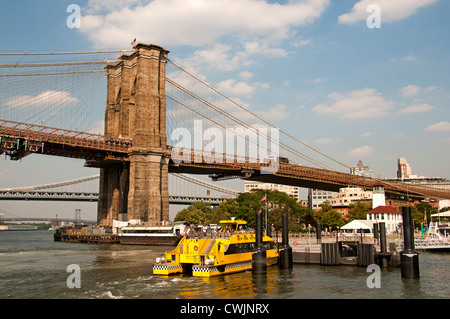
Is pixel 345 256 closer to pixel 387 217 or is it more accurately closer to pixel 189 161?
pixel 387 217

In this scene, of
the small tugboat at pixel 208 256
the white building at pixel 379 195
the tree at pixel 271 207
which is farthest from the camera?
the tree at pixel 271 207

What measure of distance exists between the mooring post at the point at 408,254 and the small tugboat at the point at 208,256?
381 inches

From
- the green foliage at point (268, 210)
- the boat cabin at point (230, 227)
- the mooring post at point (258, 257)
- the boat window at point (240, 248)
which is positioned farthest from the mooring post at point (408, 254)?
the green foliage at point (268, 210)

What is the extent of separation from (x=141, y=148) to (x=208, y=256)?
45.3m

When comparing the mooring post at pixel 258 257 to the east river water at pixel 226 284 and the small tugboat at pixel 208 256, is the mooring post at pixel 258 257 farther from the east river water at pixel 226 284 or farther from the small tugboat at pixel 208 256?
the small tugboat at pixel 208 256

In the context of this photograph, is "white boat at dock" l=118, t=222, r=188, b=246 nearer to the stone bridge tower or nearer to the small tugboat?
the stone bridge tower

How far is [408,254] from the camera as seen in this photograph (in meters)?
25.4

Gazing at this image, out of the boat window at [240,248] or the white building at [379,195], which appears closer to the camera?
the boat window at [240,248]

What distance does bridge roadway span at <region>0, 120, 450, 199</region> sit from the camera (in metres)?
63.5

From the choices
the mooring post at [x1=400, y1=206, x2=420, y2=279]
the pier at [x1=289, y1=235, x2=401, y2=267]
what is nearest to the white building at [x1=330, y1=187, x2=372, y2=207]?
the pier at [x1=289, y1=235, x2=401, y2=267]

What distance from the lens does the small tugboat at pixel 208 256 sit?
2700cm

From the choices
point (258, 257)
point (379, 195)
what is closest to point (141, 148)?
point (379, 195)

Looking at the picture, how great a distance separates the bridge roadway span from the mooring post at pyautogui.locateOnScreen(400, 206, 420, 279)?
52496 millimetres
